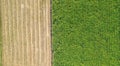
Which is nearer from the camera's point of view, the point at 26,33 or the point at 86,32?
the point at 86,32

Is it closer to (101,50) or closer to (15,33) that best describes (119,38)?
(101,50)

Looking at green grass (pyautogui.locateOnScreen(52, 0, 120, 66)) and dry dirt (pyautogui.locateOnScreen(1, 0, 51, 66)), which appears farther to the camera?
dry dirt (pyautogui.locateOnScreen(1, 0, 51, 66))

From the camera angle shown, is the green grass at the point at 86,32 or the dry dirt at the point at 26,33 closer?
the green grass at the point at 86,32

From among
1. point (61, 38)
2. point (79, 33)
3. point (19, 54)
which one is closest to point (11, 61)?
point (19, 54)
